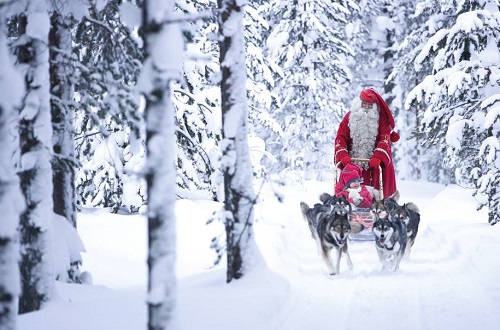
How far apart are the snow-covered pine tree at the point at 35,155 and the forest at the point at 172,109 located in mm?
13

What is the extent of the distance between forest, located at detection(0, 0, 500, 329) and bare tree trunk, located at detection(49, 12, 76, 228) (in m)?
0.02

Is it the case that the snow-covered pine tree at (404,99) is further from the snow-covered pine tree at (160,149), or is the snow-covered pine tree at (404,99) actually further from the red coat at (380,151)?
the snow-covered pine tree at (160,149)

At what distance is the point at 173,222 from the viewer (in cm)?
374

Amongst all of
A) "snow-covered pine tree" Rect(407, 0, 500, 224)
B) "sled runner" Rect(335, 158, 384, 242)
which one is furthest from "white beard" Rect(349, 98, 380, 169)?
"sled runner" Rect(335, 158, 384, 242)

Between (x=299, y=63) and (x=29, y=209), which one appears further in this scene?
(x=299, y=63)

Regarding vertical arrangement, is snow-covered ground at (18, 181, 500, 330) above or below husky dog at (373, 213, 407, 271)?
below

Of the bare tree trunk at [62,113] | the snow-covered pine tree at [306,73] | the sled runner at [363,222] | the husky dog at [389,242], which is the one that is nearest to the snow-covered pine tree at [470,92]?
the sled runner at [363,222]

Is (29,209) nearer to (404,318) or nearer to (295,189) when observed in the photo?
(404,318)

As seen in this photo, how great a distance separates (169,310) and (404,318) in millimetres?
3128

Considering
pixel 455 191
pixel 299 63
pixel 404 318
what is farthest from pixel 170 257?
pixel 299 63

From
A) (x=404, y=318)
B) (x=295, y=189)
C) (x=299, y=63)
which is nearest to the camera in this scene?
(x=404, y=318)

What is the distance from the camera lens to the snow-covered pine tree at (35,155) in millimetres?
4918

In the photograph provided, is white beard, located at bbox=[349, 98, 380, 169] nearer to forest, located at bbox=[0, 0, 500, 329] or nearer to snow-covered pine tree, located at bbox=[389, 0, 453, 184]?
forest, located at bbox=[0, 0, 500, 329]

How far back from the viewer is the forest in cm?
369
